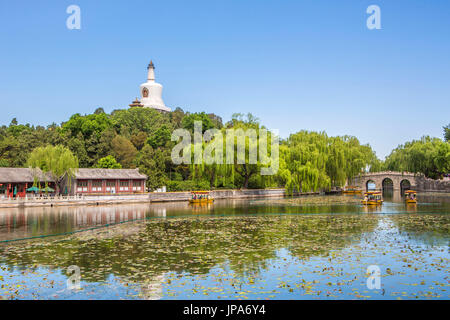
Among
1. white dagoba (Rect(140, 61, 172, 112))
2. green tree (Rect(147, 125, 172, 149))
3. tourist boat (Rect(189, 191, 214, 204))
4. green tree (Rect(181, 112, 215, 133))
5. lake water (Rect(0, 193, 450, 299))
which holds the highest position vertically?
white dagoba (Rect(140, 61, 172, 112))

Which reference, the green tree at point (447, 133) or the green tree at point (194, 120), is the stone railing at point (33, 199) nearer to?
the green tree at point (194, 120)

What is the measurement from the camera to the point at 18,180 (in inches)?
1491

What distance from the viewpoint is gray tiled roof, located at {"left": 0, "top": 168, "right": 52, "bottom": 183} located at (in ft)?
123

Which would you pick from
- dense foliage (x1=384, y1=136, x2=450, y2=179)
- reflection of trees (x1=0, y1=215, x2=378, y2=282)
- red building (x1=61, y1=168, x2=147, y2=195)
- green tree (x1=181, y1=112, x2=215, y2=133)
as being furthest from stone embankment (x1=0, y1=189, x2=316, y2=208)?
dense foliage (x1=384, y1=136, x2=450, y2=179)

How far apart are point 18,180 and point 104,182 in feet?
25.7

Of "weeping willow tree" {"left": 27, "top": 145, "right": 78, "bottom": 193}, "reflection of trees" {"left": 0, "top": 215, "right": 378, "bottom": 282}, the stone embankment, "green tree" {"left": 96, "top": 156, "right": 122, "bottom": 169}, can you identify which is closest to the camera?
"reflection of trees" {"left": 0, "top": 215, "right": 378, "bottom": 282}

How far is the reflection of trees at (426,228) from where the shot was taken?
591 inches

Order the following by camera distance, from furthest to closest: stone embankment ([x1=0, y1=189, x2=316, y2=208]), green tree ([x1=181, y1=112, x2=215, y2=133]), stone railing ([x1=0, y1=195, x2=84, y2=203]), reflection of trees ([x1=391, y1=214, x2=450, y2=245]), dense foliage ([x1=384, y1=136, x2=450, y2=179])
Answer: green tree ([x1=181, y1=112, x2=215, y2=133])
dense foliage ([x1=384, y1=136, x2=450, y2=179])
stone embankment ([x1=0, y1=189, x2=316, y2=208])
stone railing ([x1=0, y1=195, x2=84, y2=203])
reflection of trees ([x1=391, y1=214, x2=450, y2=245])

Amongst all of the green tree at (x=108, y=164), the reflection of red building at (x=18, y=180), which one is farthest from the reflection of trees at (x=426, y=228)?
the green tree at (x=108, y=164)

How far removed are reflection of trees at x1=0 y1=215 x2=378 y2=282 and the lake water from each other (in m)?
0.03

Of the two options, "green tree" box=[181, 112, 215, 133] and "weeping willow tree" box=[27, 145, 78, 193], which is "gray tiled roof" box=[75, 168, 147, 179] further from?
"green tree" box=[181, 112, 215, 133]

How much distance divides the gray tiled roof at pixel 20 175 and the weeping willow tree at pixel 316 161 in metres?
24.7

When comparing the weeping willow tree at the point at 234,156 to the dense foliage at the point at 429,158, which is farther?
the dense foliage at the point at 429,158
